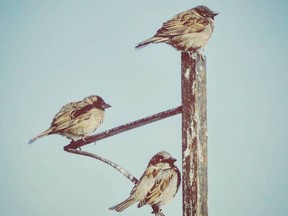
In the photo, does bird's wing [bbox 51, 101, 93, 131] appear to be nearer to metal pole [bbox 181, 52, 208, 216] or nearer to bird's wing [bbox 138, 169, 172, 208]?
bird's wing [bbox 138, 169, 172, 208]

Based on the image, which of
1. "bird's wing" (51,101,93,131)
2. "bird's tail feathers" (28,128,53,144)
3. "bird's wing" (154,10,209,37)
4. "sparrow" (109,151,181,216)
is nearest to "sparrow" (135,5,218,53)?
"bird's wing" (154,10,209,37)

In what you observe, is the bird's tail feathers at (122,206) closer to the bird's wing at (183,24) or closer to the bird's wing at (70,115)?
the bird's wing at (183,24)

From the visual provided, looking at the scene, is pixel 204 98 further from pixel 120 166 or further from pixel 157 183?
pixel 157 183

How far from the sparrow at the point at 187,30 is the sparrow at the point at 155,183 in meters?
1.68

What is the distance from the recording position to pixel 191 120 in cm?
212

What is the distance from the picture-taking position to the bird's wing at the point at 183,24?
505cm

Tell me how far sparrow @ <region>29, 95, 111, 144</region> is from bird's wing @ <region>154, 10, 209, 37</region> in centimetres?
153

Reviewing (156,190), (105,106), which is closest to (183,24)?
(105,106)

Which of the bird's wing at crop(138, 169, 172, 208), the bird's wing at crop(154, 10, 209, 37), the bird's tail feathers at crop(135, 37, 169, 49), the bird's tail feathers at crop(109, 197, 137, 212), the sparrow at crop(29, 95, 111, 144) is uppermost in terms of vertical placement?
the bird's wing at crop(154, 10, 209, 37)

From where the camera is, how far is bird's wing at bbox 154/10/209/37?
5.05 m

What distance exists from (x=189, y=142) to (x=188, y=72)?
1.29ft

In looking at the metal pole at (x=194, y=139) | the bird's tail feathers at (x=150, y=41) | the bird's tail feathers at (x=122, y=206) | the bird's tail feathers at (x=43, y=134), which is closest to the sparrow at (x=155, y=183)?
the bird's tail feathers at (x=122, y=206)

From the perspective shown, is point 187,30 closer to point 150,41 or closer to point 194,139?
point 150,41

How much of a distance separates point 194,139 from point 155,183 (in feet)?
4.77
